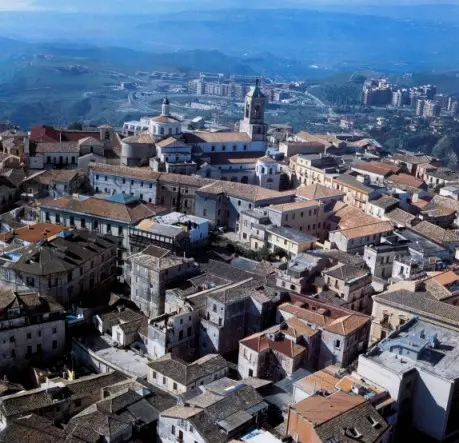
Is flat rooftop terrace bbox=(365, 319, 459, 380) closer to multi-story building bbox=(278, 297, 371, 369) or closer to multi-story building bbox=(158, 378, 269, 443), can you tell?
multi-story building bbox=(278, 297, 371, 369)

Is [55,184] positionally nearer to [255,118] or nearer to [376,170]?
[255,118]

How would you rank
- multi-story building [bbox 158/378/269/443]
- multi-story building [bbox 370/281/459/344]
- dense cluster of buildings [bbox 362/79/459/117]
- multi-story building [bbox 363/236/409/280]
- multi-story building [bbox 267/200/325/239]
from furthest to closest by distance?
dense cluster of buildings [bbox 362/79/459/117]
multi-story building [bbox 267/200/325/239]
multi-story building [bbox 363/236/409/280]
multi-story building [bbox 370/281/459/344]
multi-story building [bbox 158/378/269/443]

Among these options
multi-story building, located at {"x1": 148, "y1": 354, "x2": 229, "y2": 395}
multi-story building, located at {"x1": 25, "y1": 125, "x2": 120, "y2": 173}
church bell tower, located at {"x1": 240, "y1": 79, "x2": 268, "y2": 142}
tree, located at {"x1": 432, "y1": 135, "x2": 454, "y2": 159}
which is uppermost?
church bell tower, located at {"x1": 240, "y1": 79, "x2": 268, "y2": 142}

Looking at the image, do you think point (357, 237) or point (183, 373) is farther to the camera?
point (357, 237)

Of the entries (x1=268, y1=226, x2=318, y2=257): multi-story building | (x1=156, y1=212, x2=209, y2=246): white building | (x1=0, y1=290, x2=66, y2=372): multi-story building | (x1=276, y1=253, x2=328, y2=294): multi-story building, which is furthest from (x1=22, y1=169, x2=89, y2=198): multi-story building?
(x1=276, y1=253, x2=328, y2=294): multi-story building

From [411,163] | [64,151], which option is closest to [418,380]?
[64,151]
